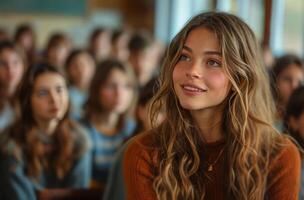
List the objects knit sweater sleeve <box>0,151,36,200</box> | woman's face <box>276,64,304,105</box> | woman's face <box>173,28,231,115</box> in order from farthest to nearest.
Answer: woman's face <box>276,64,304,105</box> → knit sweater sleeve <box>0,151,36,200</box> → woman's face <box>173,28,231,115</box>

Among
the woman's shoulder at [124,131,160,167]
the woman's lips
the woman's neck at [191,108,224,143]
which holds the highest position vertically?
the woman's lips

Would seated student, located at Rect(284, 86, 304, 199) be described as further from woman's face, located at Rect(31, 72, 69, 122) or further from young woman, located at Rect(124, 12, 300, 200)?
woman's face, located at Rect(31, 72, 69, 122)

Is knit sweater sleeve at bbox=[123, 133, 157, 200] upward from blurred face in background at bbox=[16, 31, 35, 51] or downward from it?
upward


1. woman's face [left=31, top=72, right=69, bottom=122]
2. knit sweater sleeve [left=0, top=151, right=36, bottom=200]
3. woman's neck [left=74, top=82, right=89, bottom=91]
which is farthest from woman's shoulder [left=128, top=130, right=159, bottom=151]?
woman's neck [left=74, top=82, right=89, bottom=91]

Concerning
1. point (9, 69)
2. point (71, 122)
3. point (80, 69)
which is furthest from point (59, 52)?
point (71, 122)

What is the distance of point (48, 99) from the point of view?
2586 mm

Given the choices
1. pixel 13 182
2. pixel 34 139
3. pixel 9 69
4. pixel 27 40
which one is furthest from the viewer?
pixel 27 40

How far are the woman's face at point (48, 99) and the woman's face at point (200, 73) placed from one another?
1.08 meters

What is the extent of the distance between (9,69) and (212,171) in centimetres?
250

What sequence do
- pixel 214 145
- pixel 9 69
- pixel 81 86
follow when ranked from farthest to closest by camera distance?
pixel 81 86 → pixel 9 69 → pixel 214 145

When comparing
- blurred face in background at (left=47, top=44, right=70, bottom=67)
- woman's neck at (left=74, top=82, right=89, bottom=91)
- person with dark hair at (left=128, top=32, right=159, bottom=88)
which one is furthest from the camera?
blurred face in background at (left=47, top=44, right=70, bottom=67)

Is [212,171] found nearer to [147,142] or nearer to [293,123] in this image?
[147,142]

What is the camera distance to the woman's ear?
91.8 inches

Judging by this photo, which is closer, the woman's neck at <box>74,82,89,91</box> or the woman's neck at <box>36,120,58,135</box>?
the woman's neck at <box>36,120,58,135</box>
